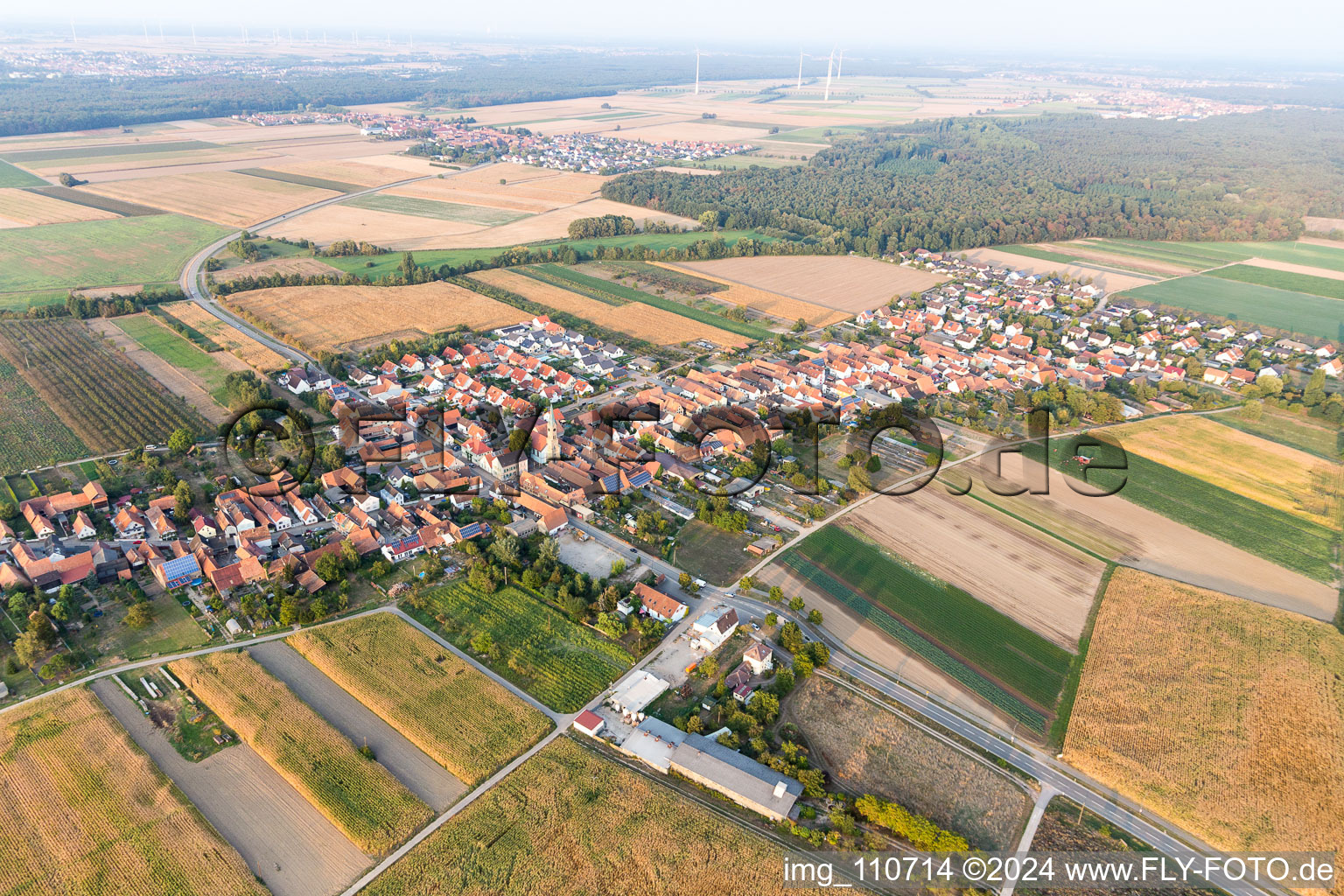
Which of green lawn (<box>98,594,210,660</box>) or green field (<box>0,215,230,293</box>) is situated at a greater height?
green field (<box>0,215,230,293</box>)

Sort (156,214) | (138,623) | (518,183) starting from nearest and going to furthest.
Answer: (138,623) < (156,214) < (518,183)

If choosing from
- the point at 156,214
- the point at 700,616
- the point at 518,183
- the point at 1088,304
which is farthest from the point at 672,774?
the point at 518,183

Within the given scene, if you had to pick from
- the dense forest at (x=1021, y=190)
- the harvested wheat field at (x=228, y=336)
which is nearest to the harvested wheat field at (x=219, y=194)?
the harvested wheat field at (x=228, y=336)

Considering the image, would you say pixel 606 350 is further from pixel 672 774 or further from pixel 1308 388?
pixel 1308 388

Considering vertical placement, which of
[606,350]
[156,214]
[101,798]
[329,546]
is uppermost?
[156,214]

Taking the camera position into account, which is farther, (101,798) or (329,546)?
(329,546)

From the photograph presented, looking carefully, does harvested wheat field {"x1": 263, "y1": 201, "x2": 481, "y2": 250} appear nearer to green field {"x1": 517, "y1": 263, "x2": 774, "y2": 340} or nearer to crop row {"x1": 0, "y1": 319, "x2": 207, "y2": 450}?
green field {"x1": 517, "y1": 263, "x2": 774, "y2": 340}

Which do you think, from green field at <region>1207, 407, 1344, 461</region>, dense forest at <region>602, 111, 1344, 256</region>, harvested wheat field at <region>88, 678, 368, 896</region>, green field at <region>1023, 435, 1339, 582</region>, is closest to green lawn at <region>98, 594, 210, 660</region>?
harvested wheat field at <region>88, 678, 368, 896</region>

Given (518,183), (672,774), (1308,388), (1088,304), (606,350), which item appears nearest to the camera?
(672,774)
